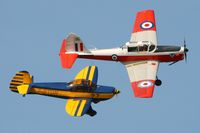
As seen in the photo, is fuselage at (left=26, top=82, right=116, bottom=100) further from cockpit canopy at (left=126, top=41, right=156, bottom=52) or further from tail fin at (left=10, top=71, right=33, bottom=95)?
cockpit canopy at (left=126, top=41, right=156, bottom=52)

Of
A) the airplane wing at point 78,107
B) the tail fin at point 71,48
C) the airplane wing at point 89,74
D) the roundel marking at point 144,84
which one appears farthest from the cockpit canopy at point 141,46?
the airplane wing at point 78,107

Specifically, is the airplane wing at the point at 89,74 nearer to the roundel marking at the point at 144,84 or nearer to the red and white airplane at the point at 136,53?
the red and white airplane at the point at 136,53

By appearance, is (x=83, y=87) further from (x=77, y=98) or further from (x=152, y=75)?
(x=152, y=75)

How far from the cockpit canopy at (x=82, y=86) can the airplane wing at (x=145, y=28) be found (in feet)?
15.2

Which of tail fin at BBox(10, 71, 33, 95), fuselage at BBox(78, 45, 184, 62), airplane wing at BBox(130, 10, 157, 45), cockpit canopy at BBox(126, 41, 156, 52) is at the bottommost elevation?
tail fin at BBox(10, 71, 33, 95)

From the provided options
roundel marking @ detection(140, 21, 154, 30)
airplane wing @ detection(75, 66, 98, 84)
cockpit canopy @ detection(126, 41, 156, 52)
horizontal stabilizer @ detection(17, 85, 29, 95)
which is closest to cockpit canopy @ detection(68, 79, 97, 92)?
airplane wing @ detection(75, 66, 98, 84)

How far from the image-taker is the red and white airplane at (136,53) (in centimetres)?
3872

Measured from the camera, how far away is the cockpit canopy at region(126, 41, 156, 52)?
130 ft

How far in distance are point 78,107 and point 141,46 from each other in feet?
18.8

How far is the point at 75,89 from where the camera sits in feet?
123

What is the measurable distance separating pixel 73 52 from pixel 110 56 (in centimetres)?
210

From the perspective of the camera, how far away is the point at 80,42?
40.1 m

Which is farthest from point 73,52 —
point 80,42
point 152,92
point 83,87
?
point 152,92

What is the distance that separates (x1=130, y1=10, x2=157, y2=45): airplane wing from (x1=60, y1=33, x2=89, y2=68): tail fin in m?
3.08
